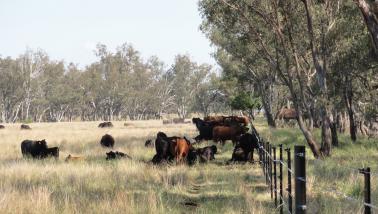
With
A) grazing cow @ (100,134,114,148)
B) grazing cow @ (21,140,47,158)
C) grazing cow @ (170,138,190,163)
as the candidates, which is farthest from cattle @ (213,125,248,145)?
grazing cow @ (21,140,47,158)

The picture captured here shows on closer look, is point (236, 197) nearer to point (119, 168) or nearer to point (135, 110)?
point (119, 168)

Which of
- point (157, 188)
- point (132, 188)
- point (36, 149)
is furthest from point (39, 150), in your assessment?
point (157, 188)

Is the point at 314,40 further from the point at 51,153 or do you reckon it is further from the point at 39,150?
the point at 39,150

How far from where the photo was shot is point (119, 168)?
16.5 meters

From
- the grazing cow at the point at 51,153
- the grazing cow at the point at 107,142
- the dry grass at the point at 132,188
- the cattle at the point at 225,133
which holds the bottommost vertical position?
the dry grass at the point at 132,188

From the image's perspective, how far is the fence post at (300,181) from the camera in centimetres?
616

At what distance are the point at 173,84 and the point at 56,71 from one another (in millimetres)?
29429

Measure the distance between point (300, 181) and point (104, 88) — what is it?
112831 millimetres

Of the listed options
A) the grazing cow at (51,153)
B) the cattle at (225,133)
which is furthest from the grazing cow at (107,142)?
the grazing cow at (51,153)

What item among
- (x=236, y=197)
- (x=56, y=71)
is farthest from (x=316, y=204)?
(x=56, y=71)

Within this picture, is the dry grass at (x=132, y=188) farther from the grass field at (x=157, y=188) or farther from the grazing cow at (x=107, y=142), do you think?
the grazing cow at (x=107, y=142)

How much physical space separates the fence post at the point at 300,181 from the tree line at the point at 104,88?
92704 mm

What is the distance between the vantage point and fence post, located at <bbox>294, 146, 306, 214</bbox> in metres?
6.16

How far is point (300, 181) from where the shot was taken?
245 inches
